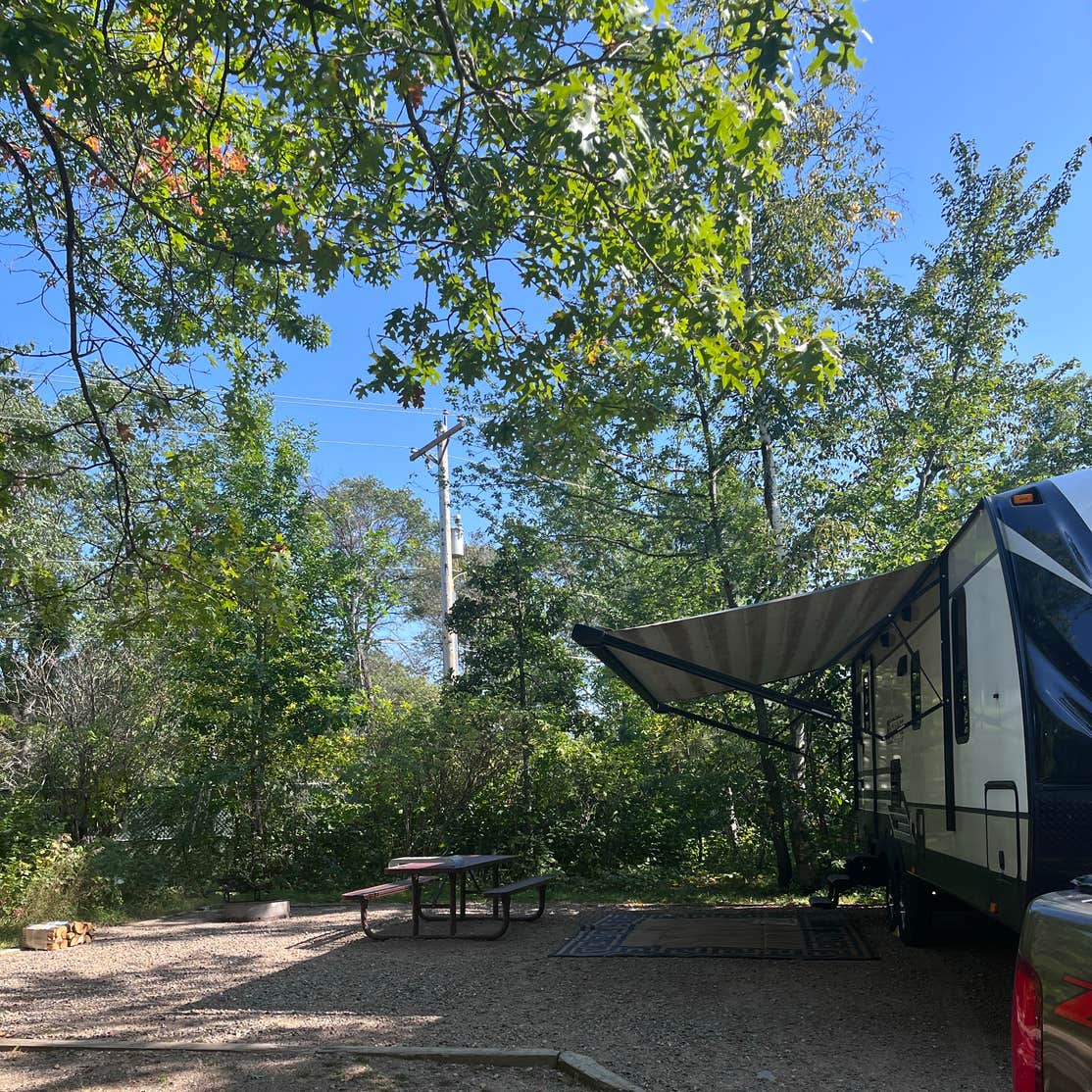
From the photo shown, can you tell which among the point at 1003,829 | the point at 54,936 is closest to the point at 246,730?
the point at 54,936

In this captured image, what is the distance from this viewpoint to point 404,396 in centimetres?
630

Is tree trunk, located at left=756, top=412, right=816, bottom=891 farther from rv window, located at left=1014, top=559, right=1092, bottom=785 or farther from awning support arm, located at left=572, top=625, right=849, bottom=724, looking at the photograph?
rv window, located at left=1014, top=559, right=1092, bottom=785

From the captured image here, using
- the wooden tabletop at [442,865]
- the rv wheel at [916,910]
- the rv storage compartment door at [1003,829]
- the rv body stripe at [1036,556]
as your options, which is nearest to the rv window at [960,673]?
the rv storage compartment door at [1003,829]

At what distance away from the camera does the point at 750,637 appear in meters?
7.53

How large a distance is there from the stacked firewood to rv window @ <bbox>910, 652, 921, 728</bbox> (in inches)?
299

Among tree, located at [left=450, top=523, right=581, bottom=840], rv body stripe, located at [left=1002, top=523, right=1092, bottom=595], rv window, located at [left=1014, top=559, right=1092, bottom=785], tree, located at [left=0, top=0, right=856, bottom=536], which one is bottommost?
rv window, located at [left=1014, top=559, right=1092, bottom=785]

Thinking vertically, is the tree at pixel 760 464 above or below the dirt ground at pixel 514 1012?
above

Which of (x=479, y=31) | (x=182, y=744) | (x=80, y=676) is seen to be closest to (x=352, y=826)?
(x=182, y=744)

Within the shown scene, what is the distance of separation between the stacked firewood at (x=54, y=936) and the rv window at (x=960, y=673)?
7.98m

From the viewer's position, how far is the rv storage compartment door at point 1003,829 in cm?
404

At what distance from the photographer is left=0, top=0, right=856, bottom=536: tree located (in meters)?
4.74

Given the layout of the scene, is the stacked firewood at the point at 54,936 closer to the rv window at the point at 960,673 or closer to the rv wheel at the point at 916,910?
the rv wheel at the point at 916,910

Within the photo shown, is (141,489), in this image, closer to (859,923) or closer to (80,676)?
(80,676)

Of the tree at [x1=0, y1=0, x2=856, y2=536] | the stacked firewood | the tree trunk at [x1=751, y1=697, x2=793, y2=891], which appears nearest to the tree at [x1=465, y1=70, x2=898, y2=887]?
the tree trunk at [x1=751, y1=697, x2=793, y2=891]
